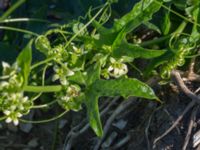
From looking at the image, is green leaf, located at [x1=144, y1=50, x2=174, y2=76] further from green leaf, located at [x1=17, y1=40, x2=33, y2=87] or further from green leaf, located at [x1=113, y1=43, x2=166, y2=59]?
green leaf, located at [x1=17, y1=40, x2=33, y2=87]

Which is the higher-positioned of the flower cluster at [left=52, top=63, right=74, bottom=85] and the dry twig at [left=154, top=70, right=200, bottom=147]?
the flower cluster at [left=52, top=63, right=74, bottom=85]

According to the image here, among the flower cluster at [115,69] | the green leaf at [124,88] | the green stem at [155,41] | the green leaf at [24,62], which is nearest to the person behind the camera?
the green leaf at [24,62]

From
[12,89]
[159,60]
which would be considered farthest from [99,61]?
[12,89]

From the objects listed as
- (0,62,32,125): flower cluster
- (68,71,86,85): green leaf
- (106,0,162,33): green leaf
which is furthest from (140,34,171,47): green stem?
(0,62,32,125): flower cluster

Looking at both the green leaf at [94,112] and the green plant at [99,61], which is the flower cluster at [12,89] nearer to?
the green plant at [99,61]

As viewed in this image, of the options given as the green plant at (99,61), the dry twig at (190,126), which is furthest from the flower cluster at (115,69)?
the dry twig at (190,126)

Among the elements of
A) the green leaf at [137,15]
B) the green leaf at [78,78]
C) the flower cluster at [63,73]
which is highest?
the green leaf at [137,15]

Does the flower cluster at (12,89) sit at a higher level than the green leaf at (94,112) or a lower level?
higher

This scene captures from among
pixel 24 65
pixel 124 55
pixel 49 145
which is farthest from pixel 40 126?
pixel 24 65

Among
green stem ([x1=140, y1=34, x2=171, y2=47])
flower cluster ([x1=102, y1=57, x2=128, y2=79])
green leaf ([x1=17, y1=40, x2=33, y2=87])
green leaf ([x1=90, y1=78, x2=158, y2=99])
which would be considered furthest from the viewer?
→ green stem ([x1=140, y1=34, x2=171, y2=47])
